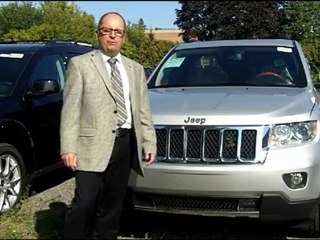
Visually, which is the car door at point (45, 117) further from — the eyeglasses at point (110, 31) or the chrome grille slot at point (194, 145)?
the eyeglasses at point (110, 31)

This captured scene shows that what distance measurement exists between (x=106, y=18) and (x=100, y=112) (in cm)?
65

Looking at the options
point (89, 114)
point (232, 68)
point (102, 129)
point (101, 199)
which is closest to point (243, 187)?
point (101, 199)

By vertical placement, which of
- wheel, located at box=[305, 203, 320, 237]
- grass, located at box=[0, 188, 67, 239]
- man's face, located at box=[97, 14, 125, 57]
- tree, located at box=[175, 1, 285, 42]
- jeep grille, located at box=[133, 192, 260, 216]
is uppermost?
man's face, located at box=[97, 14, 125, 57]

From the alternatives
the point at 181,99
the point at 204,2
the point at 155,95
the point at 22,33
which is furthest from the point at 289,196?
the point at 204,2

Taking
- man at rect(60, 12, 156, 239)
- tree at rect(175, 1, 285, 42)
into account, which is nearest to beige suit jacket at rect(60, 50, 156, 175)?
man at rect(60, 12, 156, 239)

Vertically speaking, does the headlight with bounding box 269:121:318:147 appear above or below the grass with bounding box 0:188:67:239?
above

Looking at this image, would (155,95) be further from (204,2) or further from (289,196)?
(204,2)

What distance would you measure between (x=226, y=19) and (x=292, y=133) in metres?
54.0

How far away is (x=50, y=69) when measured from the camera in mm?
7238

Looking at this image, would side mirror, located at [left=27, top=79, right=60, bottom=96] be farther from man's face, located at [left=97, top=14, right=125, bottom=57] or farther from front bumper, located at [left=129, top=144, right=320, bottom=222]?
man's face, located at [left=97, top=14, right=125, bottom=57]

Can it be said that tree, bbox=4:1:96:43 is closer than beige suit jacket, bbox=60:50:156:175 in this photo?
No

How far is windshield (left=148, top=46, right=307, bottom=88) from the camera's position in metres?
5.90

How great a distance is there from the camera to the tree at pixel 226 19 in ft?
176

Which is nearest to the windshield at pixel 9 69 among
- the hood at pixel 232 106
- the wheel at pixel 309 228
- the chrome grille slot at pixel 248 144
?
the hood at pixel 232 106
